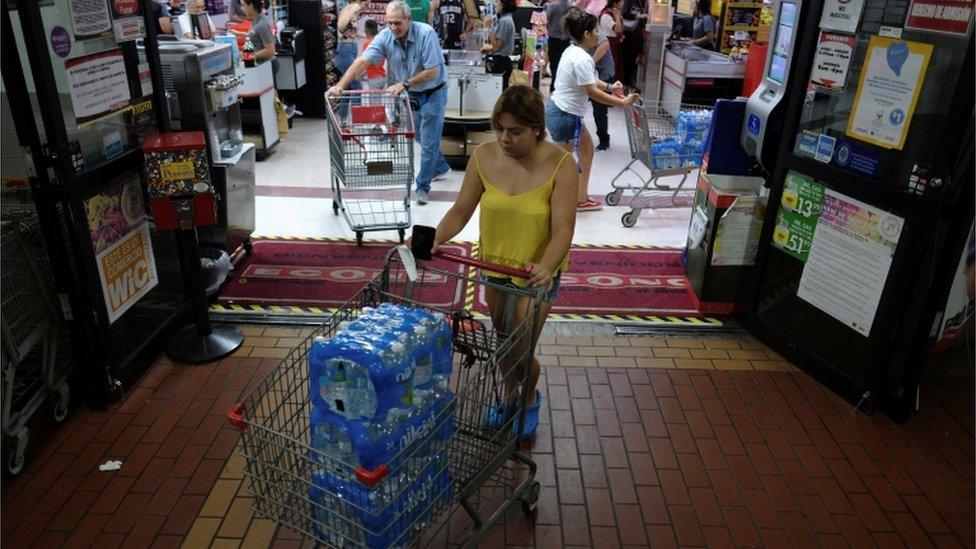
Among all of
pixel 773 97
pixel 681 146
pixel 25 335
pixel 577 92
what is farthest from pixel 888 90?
pixel 25 335

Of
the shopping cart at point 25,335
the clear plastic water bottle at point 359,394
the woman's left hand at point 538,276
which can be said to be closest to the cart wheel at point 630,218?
the woman's left hand at point 538,276

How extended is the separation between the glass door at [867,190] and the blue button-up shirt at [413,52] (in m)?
3.33

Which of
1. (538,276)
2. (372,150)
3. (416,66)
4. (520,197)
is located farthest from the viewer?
(416,66)

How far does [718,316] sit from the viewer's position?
5012 millimetres

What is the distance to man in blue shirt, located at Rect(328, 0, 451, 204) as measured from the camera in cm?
631

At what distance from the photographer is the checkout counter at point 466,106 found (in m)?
7.88

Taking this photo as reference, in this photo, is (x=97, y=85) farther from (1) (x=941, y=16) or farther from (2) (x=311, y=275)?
(1) (x=941, y=16)

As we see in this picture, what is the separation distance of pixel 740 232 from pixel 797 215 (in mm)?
557

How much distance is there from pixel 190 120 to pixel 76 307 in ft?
5.59

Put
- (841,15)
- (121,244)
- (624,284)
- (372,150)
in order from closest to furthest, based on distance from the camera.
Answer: (841,15), (121,244), (624,284), (372,150)

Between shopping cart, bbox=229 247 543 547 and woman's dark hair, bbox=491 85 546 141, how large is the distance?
0.63 metres

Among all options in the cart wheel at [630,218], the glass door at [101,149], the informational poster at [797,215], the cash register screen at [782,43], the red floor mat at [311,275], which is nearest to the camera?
the glass door at [101,149]

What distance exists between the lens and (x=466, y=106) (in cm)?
804

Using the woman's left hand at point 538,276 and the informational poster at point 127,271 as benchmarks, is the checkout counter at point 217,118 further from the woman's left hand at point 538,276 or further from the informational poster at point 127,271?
the woman's left hand at point 538,276
